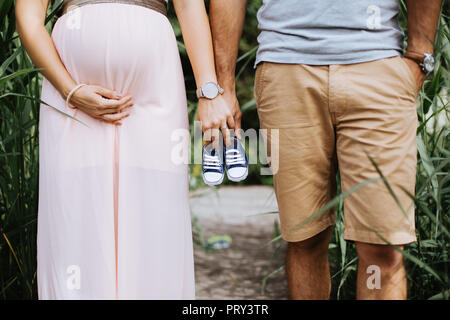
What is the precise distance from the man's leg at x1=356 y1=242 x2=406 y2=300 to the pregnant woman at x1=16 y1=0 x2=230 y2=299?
0.59m

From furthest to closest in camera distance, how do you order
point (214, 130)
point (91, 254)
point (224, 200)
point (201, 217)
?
1. point (224, 200)
2. point (201, 217)
3. point (214, 130)
4. point (91, 254)

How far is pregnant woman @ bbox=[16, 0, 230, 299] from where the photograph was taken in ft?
5.59

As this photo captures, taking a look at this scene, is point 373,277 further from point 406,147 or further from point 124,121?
point 124,121

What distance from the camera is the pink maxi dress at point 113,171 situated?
1.70m

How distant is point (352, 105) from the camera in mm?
1789

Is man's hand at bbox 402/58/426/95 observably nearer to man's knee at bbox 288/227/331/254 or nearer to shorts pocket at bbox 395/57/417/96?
shorts pocket at bbox 395/57/417/96

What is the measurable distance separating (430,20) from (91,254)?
4.17ft

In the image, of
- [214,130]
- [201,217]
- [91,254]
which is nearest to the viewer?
[91,254]

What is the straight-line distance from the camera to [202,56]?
1.85 metres

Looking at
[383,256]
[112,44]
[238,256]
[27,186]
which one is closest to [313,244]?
[383,256]

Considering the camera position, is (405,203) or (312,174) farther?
(312,174)

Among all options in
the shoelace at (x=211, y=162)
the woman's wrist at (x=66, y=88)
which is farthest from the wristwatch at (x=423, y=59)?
the woman's wrist at (x=66, y=88)

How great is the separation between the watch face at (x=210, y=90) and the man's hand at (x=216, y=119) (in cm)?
2
